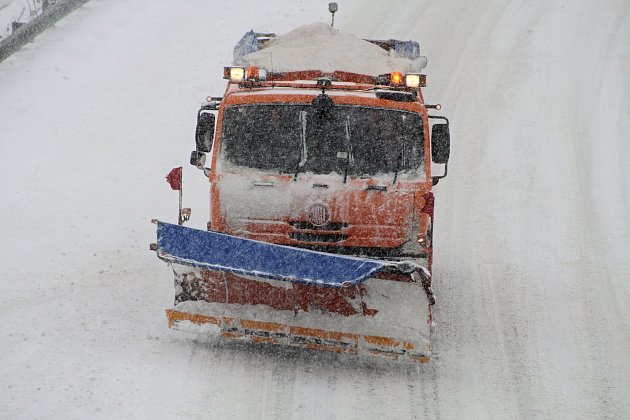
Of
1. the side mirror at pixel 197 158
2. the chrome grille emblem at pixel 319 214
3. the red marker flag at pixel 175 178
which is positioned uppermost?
the side mirror at pixel 197 158

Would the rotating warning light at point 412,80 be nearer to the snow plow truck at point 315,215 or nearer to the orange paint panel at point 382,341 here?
the snow plow truck at point 315,215

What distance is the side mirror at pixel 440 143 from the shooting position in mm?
7699

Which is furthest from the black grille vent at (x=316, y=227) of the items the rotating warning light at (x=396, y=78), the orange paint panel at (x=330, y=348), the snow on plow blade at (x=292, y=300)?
the rotating warning light at (x=396, y=78)

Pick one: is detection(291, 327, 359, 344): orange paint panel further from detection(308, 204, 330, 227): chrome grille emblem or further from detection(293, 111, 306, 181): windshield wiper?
detection(293, 111, 306, 181): windshield wiper

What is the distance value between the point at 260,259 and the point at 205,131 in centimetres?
158

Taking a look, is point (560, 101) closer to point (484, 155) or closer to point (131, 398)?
point (484, 155)

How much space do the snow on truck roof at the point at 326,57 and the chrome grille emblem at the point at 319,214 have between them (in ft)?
4.62

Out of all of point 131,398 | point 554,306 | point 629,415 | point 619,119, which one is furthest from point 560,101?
point 131,398

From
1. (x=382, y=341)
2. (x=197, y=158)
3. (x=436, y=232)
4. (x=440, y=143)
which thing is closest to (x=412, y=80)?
(x=440, y=143)

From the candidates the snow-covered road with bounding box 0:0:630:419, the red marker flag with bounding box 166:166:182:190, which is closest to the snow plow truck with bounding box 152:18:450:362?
the red marker flag with bounding box 166:166:182:190

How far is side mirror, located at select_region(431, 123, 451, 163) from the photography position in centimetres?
770

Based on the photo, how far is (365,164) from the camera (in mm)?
7648

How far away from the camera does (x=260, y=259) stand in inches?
265

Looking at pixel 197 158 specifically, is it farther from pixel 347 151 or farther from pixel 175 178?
pixel 347 151
